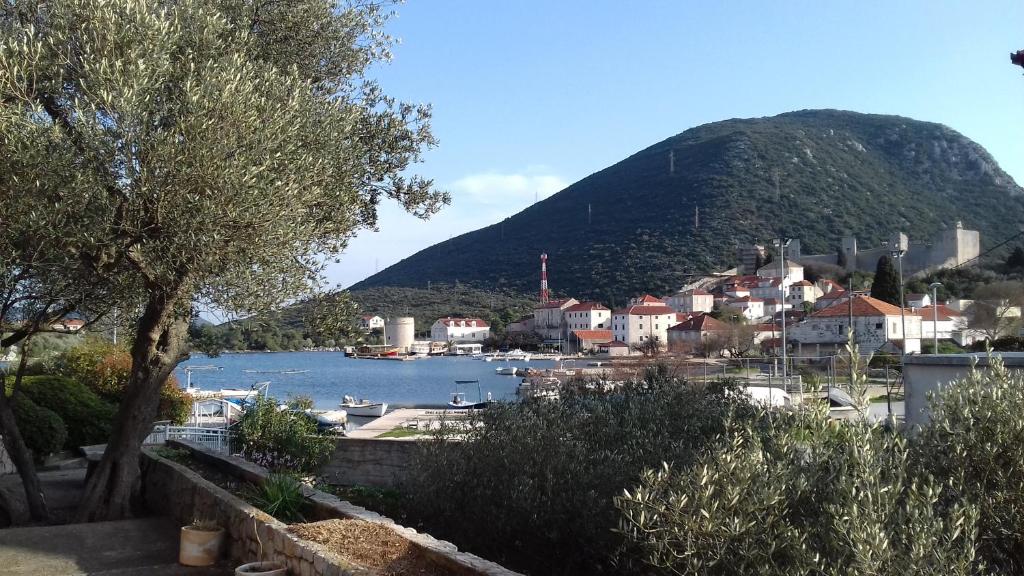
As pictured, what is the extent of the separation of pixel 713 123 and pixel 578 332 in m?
97.9

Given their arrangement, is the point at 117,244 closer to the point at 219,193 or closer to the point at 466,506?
the point at 219,193

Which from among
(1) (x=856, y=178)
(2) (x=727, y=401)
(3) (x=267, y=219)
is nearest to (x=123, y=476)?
(3) (x=267, y=219)

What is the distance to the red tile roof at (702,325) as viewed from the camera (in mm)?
80375

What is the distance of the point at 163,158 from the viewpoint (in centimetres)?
687

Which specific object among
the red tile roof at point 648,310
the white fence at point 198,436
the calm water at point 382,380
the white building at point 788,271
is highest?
the white building at point 788,271

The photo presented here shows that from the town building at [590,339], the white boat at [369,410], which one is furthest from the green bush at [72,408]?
the town building at [590,339]

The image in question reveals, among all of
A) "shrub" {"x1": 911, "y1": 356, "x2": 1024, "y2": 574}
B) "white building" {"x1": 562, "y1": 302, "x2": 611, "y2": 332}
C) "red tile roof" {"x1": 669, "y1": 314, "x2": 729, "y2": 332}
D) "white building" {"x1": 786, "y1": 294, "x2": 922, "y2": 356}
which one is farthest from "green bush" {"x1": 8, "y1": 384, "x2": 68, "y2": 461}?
"white building" {"x1": 562, "y1": 302, "x2": 611, "y2": 332}

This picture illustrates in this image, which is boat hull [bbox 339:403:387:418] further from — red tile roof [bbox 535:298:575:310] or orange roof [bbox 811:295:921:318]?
red tile roof [bbox 535:298:575:310]

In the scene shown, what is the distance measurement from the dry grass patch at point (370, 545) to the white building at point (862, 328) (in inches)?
2249

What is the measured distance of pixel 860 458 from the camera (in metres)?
4.02

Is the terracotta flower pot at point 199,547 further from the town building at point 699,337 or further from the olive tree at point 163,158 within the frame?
the town building at point 699,337

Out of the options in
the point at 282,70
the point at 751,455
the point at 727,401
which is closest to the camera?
the point at 751,455

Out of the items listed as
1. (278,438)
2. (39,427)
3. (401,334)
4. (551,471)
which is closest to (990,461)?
(551,471)

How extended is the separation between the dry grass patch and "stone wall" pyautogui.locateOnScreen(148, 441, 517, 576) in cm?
7
